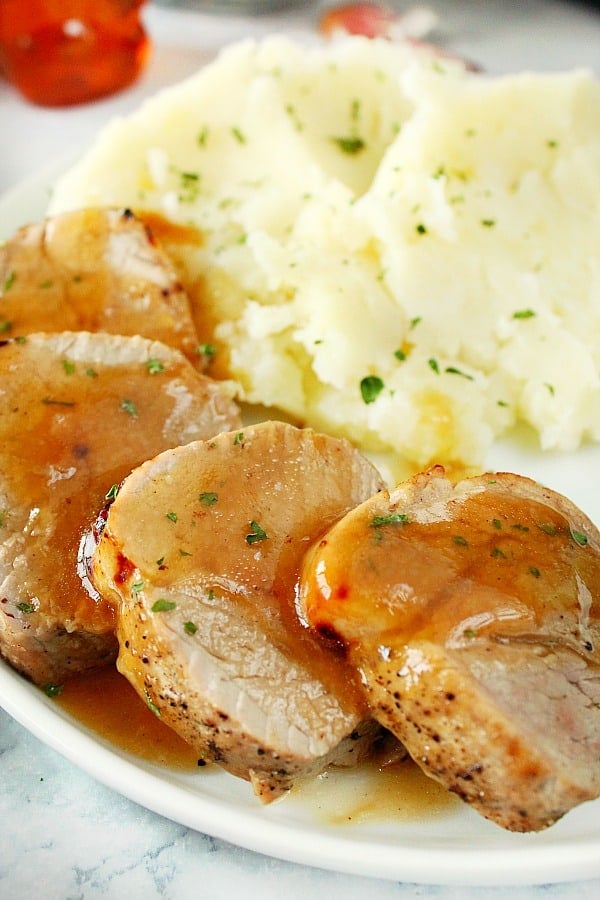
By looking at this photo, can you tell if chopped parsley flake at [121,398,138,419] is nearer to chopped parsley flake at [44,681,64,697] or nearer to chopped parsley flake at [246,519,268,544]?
chopped parsley flake at [246,519,268,544]

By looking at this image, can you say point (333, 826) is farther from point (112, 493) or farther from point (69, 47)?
point (69, 47)

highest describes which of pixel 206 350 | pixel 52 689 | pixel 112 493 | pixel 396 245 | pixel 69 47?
pixel 396 245

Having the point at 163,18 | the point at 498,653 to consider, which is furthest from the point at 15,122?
the point at 498,653

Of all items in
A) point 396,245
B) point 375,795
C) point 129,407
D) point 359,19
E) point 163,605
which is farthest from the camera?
point 359,19

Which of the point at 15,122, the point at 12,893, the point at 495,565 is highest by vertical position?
the point at 495,565

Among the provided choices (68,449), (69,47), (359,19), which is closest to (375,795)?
(68,449)

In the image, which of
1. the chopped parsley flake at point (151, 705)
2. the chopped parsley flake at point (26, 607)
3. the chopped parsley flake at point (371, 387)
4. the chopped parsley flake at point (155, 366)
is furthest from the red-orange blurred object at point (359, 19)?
the chopped parsley flake at point (151, 705)

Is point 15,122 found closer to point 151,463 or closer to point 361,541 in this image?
point 151,463
